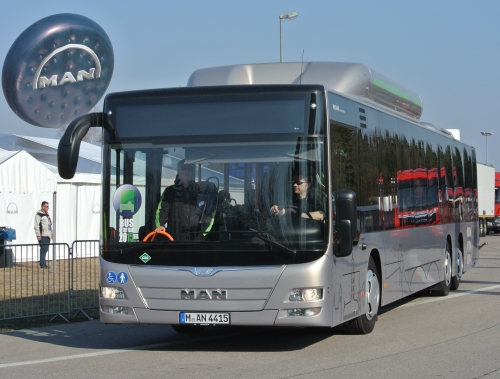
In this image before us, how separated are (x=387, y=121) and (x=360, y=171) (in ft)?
6.13

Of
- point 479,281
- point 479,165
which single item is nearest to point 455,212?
point 479,281

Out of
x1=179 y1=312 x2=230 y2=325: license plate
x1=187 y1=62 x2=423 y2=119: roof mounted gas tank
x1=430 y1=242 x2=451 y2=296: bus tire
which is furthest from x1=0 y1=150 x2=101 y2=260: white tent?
x1=179 y1=312 x2=230 y2=325: license plate

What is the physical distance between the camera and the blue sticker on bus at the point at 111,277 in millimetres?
9234

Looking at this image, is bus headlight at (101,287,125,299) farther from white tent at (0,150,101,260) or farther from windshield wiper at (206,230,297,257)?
white tent at (0,150,101,260)

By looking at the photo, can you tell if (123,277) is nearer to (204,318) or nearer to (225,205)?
(204,318)

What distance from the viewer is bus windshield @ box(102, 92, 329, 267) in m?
8.81

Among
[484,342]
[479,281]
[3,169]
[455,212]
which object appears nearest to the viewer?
[484,342]

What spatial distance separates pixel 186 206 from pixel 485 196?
44.7m

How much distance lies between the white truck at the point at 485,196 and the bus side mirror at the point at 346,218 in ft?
139

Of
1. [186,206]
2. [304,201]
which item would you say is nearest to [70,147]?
[186,206]

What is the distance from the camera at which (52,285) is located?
16.1 m

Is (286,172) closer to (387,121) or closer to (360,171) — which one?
(360,171)

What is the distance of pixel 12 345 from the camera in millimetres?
10367

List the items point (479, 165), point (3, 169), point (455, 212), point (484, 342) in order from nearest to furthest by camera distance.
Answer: point (484, 342)
point (455, 212)
point (3, 169)
point (479, 165)
